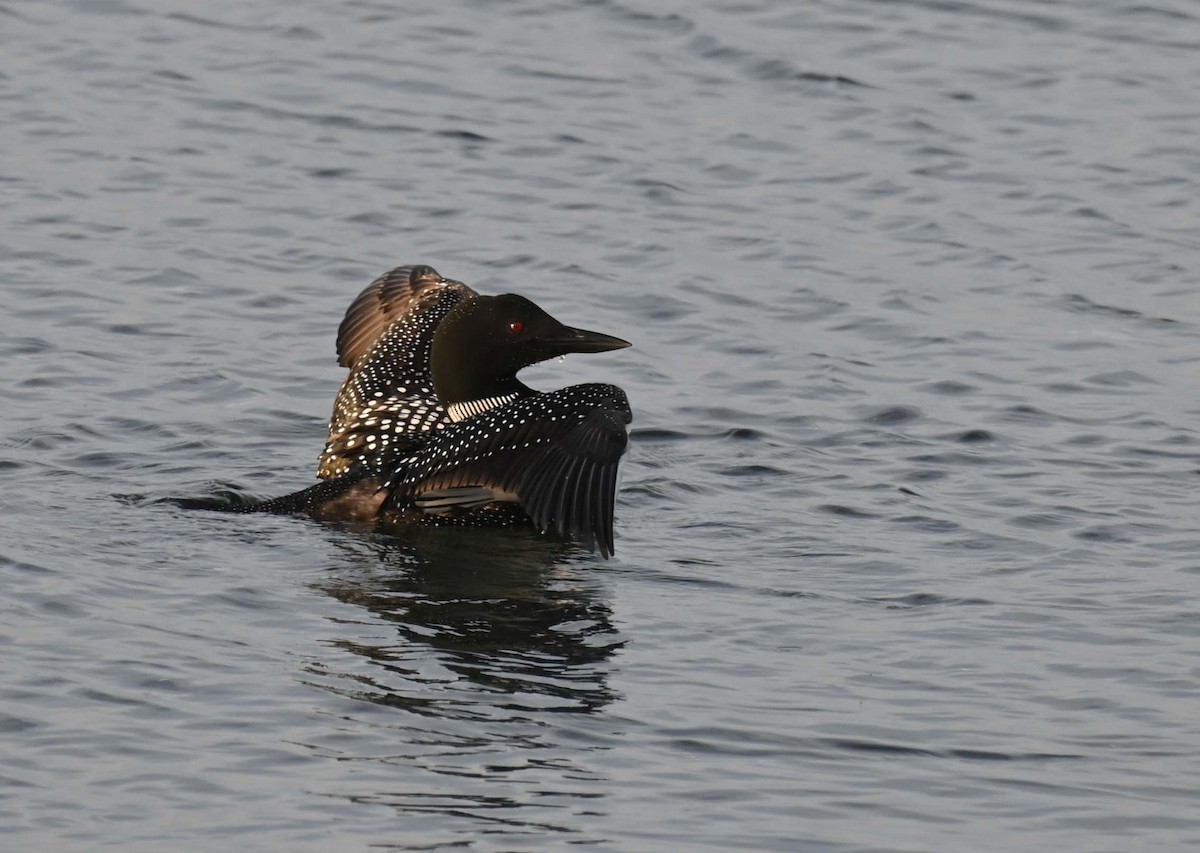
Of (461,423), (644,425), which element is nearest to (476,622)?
(461,423)

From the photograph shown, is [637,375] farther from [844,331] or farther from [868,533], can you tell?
[868,533]

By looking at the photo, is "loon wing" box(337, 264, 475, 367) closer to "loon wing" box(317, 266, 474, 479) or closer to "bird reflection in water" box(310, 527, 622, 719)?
"loon wing" box(317, 266, 474, 479)

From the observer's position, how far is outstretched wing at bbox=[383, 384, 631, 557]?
6.41 meters

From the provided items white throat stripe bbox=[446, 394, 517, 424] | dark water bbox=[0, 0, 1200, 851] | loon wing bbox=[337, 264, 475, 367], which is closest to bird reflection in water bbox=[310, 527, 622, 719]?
dark water bbox=[0, 0, 1200, 851]

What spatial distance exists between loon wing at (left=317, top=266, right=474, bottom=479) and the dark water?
31 cm

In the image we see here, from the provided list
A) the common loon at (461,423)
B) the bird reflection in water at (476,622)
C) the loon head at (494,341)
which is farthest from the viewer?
the loon head at (494,341)

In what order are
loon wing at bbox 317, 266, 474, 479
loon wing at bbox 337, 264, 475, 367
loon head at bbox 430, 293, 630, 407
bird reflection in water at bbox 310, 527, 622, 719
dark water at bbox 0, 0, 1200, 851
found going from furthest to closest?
loon wing at bbox 337, 264, 475, 367 < loon wing at bbox 317, 266, 474, 479 < loon head at bbox 430, 293, 630, 407 < bird reflection in water at bbox 310, 527, 622, 719 < dark water at bbox 0, 0, 1200, 851

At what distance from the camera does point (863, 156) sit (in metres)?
11.4

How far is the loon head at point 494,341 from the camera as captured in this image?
745 centimetres

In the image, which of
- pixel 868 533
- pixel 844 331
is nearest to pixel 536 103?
pixel 844 331

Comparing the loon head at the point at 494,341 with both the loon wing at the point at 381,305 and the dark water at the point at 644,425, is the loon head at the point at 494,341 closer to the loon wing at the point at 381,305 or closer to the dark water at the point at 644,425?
the dark water at the point at 644,425

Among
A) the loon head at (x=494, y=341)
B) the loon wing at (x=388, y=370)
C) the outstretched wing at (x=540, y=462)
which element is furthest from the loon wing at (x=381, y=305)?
the outstretched wing at (x=540, y=462)

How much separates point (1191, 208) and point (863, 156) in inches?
68.9

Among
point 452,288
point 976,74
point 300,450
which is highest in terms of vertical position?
point 976,74
